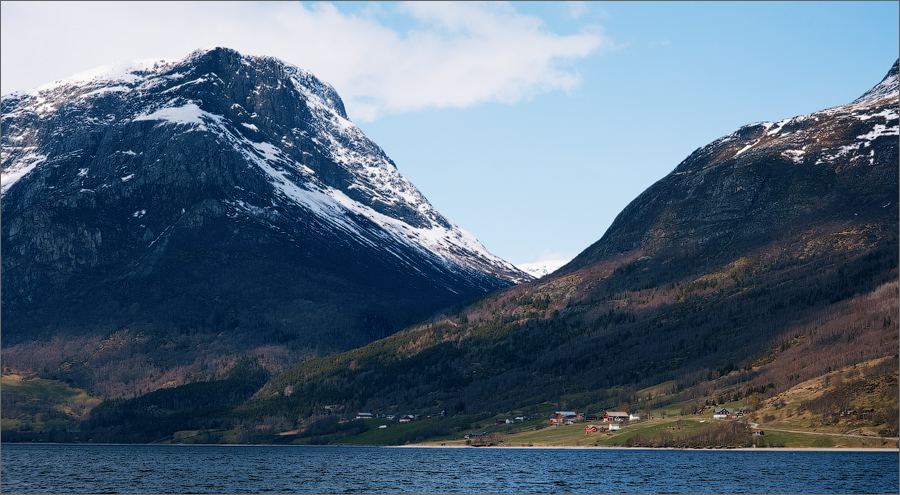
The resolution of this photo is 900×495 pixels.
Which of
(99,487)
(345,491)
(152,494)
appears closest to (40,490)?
(99,487)

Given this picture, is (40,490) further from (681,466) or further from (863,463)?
(863,463)

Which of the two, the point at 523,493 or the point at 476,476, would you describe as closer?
the point at 523,493

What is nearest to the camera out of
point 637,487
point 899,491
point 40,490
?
point 899,491

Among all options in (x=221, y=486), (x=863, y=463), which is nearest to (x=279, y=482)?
(x=221, y=486)

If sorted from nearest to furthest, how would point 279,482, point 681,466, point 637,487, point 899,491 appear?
point 899,491, point 637,487, point 279,482, point 681,466

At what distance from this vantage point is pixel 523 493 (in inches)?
6009

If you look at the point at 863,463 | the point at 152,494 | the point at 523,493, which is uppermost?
the point at 152,494

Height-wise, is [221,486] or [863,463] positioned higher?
[221,486]

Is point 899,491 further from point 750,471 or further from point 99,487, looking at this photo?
point 99,487

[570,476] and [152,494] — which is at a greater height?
[152,494]

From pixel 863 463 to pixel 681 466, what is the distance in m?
39.9

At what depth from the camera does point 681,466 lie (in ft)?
650

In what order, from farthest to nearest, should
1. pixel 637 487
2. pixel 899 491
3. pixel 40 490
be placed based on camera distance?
pixel 40 490, pixel 637 487, pixel 899 491

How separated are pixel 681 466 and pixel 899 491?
195 ft
